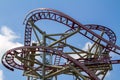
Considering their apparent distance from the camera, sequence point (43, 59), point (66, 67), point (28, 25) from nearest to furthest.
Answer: point (66, 67)
point (43, 59)
point (28, 25)

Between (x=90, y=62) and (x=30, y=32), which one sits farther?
(x=30, y=32)

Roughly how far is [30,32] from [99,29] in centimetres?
564

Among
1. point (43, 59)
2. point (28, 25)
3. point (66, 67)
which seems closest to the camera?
point (66, 67)

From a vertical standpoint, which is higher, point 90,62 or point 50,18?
point 50,18

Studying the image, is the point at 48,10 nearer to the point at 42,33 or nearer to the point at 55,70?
the point at 42,33

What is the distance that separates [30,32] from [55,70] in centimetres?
374

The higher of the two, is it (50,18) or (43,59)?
(50,18)

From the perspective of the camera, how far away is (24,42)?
26703mm

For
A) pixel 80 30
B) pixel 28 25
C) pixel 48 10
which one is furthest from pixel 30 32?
pixel 80 30

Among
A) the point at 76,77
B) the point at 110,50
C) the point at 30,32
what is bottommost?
the point at 76,77

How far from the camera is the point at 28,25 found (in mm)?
26484

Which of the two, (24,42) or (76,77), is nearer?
(76,77)

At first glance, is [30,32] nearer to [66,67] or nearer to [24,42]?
[24,42]

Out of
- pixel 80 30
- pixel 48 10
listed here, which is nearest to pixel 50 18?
pixel 48 10
